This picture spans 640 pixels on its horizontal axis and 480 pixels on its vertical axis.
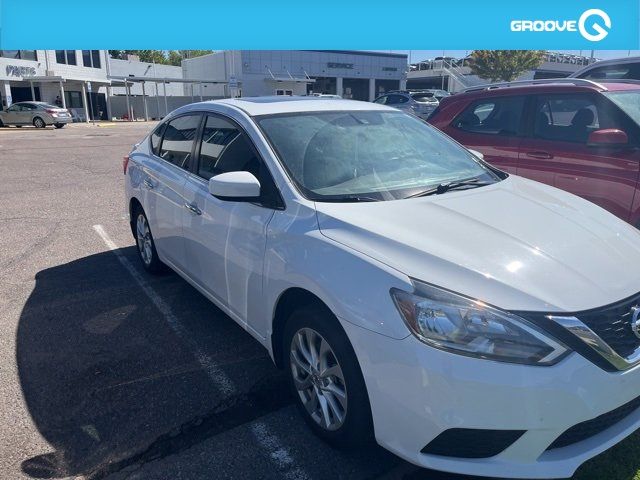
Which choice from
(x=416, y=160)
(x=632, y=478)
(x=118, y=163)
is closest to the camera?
(x=632, y=478)

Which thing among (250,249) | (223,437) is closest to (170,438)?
(223,437)

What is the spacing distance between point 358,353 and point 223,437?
1056mm

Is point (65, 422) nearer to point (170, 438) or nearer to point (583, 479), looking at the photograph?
point (170, 438)

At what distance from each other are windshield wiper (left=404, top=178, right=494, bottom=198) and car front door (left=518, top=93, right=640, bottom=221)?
1.97 meters

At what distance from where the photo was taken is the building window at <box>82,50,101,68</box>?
43.2m

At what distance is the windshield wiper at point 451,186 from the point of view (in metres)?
3.03

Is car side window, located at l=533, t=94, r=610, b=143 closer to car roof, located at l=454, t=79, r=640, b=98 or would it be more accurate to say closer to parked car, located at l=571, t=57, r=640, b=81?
car roof, located at l=454, t=79, r=640, b=98

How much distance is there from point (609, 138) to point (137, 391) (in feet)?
14.3

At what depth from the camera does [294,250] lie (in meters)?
2.68

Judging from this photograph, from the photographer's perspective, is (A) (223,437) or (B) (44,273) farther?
(B) (44,273)

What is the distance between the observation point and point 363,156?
11.0ft

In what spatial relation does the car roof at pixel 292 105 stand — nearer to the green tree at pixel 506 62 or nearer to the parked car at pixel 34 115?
the parked car at pixel 34 115

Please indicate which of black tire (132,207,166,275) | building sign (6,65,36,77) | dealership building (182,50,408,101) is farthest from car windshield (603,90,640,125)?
dealership building (182,50,408,101)

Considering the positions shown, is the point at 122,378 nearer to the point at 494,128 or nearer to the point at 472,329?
the point at 472,329
